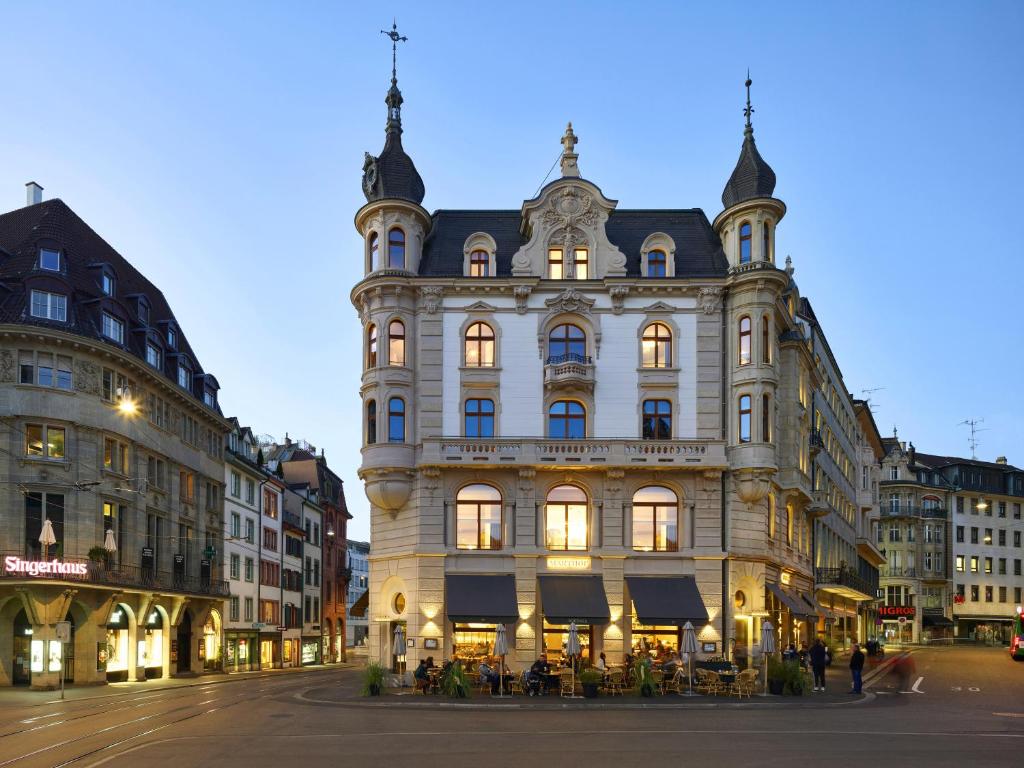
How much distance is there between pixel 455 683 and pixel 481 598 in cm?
610

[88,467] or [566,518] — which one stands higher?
[88,467]

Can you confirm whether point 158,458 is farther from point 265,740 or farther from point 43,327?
point 265,740

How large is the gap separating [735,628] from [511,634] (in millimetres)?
9028

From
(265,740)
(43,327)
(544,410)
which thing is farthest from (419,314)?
(265,740)

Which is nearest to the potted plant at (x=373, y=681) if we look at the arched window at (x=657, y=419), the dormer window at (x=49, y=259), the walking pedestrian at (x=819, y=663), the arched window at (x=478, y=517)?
the arched window at (x=478, y=517)

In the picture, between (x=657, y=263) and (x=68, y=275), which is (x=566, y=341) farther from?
(x=68, y=275)

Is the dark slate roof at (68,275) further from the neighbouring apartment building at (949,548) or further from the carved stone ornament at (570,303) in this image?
the neighbouring apartment building at (949,548)

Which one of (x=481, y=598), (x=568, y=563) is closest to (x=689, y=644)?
(x=568, y=563)

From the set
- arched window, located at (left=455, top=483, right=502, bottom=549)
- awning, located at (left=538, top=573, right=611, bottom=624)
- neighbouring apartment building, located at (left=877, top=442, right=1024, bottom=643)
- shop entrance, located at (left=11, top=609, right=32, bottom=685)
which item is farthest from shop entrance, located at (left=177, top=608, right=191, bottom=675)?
neighbouring apartment building, located at (left=877, top=442, right=1024, bottom=643)

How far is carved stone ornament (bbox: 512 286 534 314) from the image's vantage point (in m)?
44.3

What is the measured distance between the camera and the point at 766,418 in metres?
44.3

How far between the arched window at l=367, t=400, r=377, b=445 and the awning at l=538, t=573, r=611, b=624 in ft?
28.8

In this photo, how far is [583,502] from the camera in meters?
43.5

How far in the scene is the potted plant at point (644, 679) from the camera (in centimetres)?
3625
